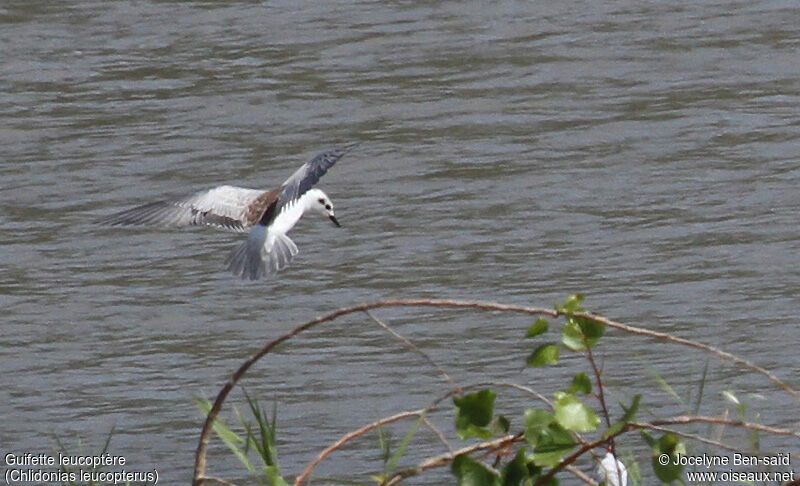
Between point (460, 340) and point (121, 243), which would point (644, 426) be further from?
point (121, 243)

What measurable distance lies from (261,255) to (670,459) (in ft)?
10.0

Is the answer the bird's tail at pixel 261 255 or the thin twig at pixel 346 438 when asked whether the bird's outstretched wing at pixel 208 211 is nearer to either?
the bird's tail at pixel 261 255

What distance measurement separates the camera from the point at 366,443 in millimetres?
5930

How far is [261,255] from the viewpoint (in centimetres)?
632

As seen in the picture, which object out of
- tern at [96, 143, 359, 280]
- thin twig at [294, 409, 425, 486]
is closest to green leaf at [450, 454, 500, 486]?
thin twig at [294, 409, 425, 486]

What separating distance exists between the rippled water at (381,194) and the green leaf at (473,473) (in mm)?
2366

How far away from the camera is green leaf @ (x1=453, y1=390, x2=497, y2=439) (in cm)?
337

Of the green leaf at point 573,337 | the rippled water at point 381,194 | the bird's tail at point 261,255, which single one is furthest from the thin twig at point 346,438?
the bird's tail at point 261,255

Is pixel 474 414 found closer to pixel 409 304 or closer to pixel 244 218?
pixel 409 304

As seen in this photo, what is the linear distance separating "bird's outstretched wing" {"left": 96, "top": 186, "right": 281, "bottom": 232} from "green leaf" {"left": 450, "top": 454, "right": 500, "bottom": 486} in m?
3.12

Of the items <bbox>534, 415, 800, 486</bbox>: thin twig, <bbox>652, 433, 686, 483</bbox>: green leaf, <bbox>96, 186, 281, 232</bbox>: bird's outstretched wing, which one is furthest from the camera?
<bbox>96, 186, 281, 232</bbox>: bird's outstretched wing

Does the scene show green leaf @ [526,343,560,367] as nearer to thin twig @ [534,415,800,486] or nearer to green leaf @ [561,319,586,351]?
green leaf @ [561,319,586,351]

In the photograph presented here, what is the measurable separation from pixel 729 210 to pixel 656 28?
9.16 ft

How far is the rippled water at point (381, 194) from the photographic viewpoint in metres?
6.51
